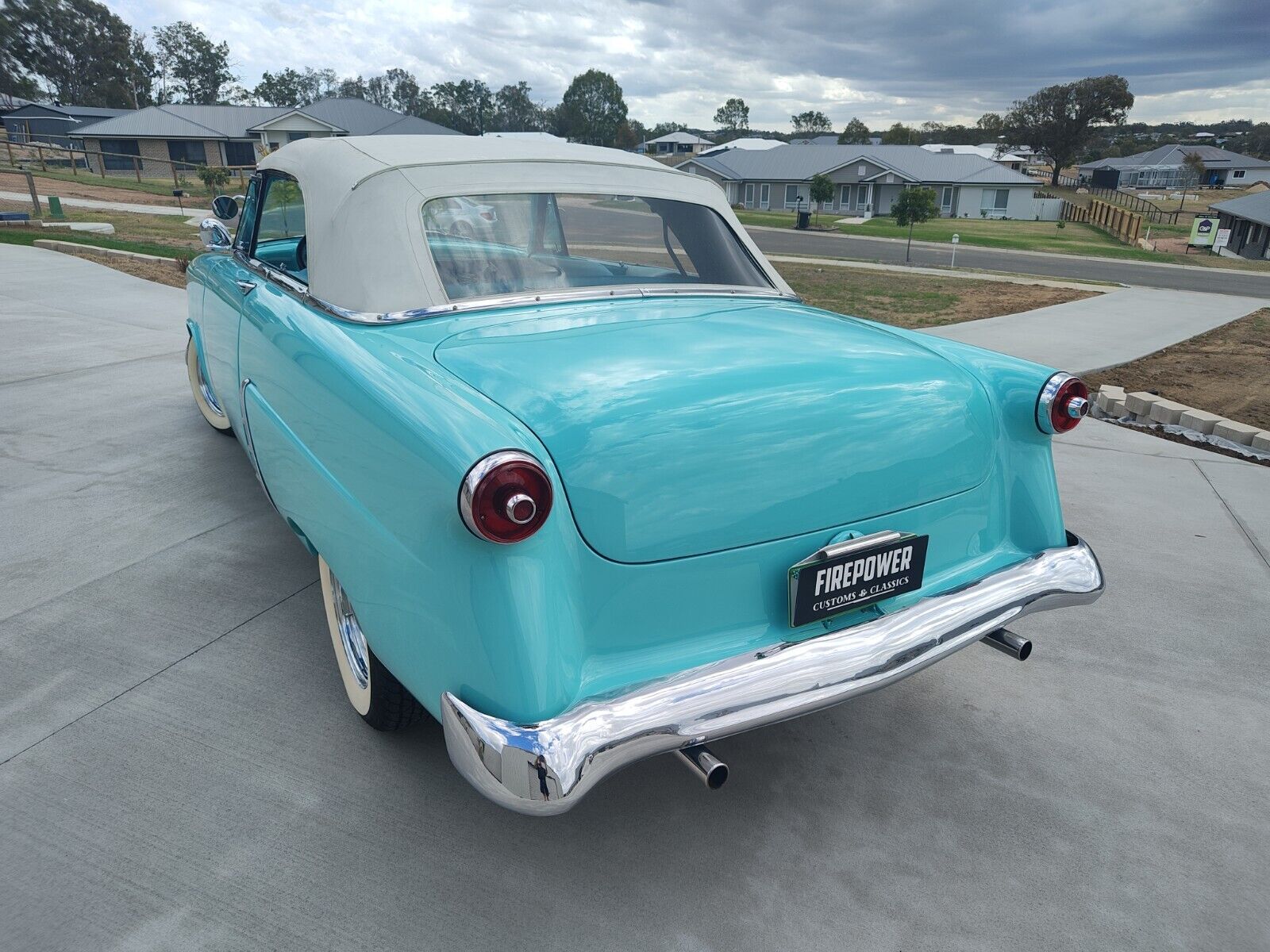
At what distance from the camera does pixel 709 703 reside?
73.2 inches

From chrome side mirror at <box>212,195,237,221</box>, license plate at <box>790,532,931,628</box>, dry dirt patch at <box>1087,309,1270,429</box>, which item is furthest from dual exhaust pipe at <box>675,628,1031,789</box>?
dry dirt patch at <box>1087,309,1270,429</box>

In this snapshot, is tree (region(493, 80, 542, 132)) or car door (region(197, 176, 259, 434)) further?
tree (region(493, 80, 542, 132))

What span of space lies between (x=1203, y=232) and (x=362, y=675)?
42.8m

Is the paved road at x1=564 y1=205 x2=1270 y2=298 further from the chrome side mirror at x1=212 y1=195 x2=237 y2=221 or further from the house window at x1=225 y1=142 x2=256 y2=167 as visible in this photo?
the house window at x1=225 y1=142 x2=256 y2=167

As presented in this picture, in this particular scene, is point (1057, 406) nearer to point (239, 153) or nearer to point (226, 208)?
point (226, 208)

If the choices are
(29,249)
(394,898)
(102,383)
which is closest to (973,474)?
(394,898)

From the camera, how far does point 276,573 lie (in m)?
3.67

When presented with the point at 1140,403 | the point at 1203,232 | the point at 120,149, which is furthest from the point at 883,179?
the point at 1140,403

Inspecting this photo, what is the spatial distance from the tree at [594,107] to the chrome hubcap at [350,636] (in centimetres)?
10613

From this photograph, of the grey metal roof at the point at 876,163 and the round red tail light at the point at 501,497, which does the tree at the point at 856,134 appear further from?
the round red tail light at the point at 501,497

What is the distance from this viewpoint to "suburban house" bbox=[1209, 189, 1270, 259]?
3484 cm

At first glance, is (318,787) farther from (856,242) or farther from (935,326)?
(856,242)

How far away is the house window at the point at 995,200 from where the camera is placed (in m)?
53.9

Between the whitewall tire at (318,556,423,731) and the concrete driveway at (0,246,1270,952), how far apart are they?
0.33ft
